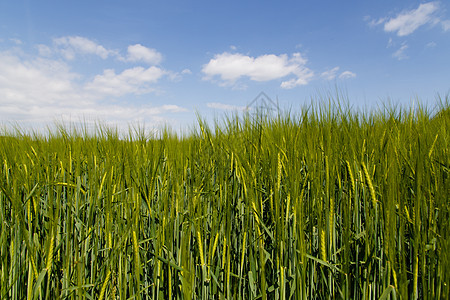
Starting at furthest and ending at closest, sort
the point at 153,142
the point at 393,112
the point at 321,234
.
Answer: the point at 393,112, the point at 153,142, the point at 321,234

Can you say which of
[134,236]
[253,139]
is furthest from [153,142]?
[134,236]

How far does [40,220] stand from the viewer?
1268 mm

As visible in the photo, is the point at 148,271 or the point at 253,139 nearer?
the point at 148,271

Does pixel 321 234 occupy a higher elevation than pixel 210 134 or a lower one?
lower

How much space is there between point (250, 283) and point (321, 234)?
0.98 feet

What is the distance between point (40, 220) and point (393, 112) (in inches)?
78.1

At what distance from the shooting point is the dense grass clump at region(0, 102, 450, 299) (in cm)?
74

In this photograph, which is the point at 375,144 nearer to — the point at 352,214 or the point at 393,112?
the point at 352,214

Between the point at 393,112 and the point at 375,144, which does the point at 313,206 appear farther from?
the point at 393,112

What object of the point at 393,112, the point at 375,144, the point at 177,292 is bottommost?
the point at 177,292

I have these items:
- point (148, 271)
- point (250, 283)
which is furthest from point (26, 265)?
point (250, 283)

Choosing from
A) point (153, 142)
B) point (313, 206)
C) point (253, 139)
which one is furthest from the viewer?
point (153, 142)

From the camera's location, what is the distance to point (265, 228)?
0.82 m

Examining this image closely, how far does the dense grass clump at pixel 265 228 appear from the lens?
29.0 inches
